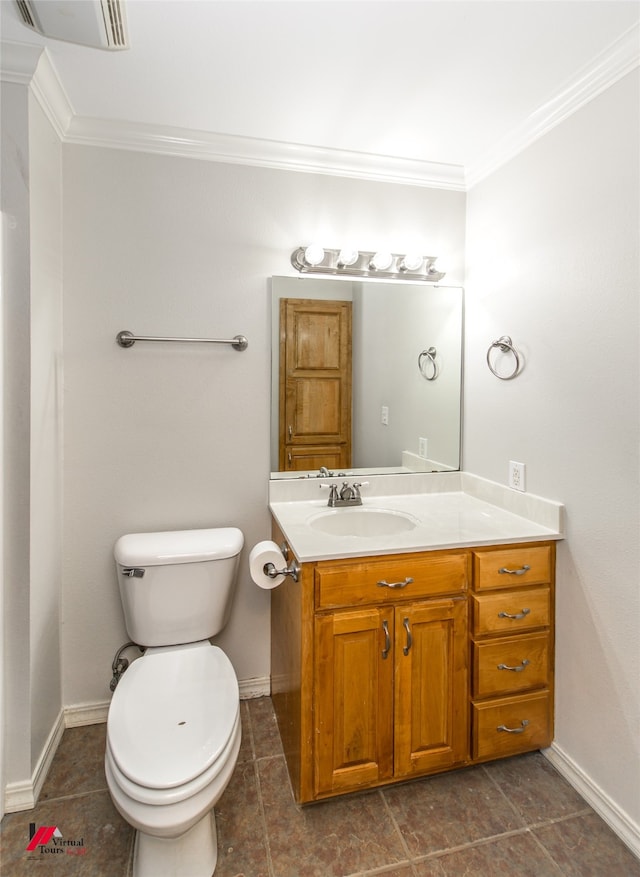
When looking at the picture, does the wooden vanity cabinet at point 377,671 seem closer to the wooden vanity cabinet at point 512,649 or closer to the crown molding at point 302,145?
the wooden vanity cabinet at point 512,649

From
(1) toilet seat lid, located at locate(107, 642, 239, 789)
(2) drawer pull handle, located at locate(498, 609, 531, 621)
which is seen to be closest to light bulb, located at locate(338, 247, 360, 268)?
(2) drawer pull handle, located at locate(498, 609, 531, 621)

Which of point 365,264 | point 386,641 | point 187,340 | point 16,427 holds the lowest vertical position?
point 386,641

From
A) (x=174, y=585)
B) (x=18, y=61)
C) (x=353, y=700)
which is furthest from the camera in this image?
(x=174, y=585)

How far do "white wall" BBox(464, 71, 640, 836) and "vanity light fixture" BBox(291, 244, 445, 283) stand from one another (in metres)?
0.34

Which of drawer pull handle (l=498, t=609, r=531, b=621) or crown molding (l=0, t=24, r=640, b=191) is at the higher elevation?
crown molding (l=0, t=24, r=640, b=191)

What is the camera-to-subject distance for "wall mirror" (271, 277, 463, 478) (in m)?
2.09

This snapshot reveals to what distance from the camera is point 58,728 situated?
74.5 inches

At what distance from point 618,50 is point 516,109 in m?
0.36

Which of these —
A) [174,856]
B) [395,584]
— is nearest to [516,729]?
[395,584]

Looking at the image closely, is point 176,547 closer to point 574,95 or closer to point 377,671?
point 377,671

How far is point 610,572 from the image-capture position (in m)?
1.53

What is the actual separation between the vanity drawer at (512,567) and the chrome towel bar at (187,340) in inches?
47.9

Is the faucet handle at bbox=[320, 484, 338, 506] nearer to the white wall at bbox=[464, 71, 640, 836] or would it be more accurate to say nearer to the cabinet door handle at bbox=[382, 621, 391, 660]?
the cabinet door handle at bbox=[382, 621, 391, 660]

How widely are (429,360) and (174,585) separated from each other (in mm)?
1468
